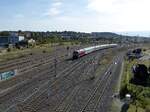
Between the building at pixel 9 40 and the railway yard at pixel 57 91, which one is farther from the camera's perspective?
the building at pixel 9 40

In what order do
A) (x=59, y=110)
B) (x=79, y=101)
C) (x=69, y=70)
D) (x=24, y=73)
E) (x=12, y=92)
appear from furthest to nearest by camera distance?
1. (x=69, y=70)
2. (x=24, y=73)
3. (x=12, y=92)
4. (x=79, y=101)
5. (x=59, y=110)

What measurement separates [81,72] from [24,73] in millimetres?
11465

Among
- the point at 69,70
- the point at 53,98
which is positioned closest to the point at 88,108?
the point at 53,98

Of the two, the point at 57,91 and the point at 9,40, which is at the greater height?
the point at 9,40

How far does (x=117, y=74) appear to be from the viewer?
56531mm

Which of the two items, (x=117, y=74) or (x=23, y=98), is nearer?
(x=23, y=98)

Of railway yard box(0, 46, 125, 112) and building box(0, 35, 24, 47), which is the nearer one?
railway yard box(0, 46, 125, 112)

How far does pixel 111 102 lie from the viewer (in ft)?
113

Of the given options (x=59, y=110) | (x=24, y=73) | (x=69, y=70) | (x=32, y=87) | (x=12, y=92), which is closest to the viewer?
(x=59, y=110)

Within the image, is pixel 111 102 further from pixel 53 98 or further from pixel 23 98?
pixel 23 98

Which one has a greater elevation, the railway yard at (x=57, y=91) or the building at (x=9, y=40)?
the building at (x=9, y=40)

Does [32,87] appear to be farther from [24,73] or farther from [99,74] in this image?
[99,74]

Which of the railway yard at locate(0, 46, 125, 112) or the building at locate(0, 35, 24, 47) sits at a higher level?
the building at locate(0, 35, 24, 47)

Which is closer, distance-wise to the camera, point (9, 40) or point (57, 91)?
point (57, 91)
